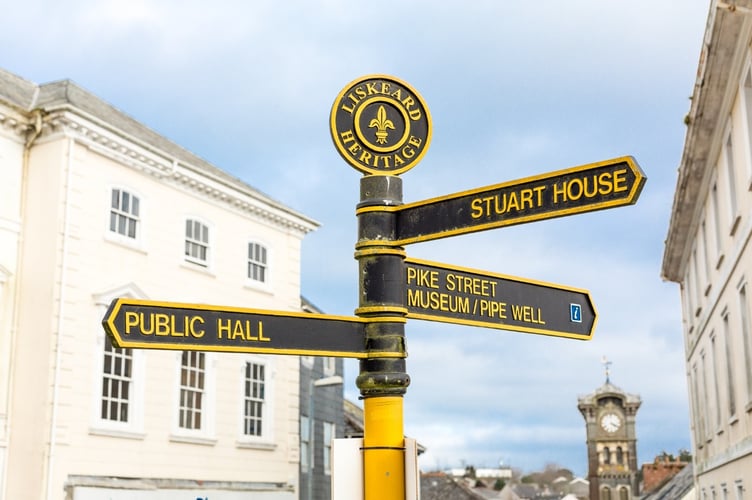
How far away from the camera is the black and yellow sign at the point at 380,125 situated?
14.0 feet

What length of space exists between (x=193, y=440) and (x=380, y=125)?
18.1 m

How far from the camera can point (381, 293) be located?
4.12 meters

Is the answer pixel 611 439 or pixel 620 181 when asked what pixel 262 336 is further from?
pixel 611 439

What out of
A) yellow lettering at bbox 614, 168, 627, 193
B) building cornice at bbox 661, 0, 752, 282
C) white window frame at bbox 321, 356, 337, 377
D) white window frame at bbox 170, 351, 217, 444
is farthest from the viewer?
white window frame at bbox 321, 356, 337, 377

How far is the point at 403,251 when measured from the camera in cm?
423

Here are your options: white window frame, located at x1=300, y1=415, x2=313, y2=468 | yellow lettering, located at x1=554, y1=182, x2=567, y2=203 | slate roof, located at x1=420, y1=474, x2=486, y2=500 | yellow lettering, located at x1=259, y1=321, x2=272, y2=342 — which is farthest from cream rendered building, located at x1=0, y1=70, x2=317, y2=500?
slate roof, located at x1=420, y1=474, x2=486, y2=500

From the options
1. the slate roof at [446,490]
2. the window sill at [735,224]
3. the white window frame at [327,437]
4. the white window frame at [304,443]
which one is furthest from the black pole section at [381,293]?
the slate roof at [446,490]

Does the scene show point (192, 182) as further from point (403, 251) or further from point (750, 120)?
point (403, 251)

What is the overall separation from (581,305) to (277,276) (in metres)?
20.3

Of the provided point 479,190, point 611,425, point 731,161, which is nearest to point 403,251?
point 479,190

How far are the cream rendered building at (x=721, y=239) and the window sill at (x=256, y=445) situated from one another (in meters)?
10.2

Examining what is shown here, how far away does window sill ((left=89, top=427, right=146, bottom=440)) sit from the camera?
18.7m

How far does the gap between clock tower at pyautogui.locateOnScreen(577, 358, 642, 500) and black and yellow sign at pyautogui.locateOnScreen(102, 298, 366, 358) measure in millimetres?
93726

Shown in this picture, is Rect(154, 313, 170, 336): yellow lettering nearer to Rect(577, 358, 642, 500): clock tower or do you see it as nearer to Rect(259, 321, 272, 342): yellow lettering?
Rect(259, 321, 272, 342): yellow lettering
